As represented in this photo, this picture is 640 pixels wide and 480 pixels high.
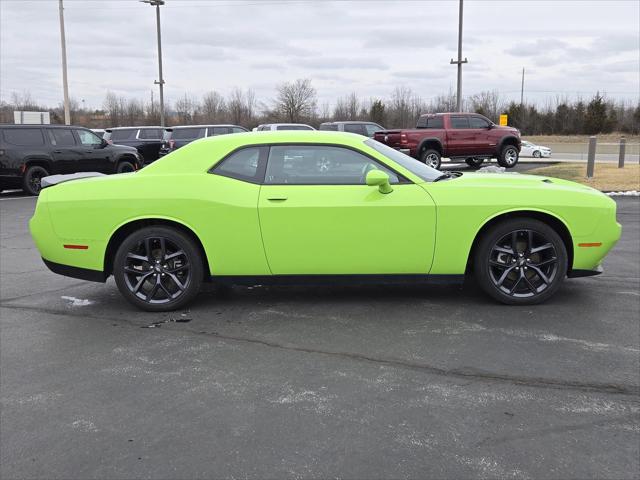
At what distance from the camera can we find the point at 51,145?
1603cm

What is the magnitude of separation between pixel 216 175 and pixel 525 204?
2.61 meters

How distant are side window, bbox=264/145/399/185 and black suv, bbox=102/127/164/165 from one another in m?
19.5

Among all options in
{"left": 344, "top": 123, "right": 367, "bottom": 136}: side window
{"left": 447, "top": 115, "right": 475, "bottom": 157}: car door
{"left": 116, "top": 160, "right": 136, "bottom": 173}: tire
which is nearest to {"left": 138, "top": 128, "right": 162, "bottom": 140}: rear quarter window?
{"left": 116, "top": 160, "right": 136, "bottom": 173}: tire

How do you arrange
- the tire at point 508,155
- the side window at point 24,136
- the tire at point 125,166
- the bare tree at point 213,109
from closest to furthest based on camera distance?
the side window at point 24,136, the tire at point 125,166, the tire at point 508,155, the bare tree at point 213,109

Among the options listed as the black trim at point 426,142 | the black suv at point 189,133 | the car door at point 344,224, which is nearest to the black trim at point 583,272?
the car door at point 344,224

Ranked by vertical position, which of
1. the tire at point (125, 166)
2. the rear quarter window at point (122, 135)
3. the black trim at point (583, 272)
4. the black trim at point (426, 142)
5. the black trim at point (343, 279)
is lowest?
the black trim at point (343, 279)

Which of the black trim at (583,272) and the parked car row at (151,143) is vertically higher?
the parked car row at (151,143)

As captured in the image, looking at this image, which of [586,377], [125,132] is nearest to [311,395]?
[586,377]

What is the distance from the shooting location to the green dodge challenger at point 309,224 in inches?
193

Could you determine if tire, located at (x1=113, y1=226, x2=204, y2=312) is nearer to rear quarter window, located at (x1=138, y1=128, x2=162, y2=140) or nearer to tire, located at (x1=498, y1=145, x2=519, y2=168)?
tire, located at (x1=498, y1=145, x2=519, y2=168)

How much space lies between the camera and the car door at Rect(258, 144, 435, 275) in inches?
191

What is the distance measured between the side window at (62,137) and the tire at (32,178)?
837 millimetres

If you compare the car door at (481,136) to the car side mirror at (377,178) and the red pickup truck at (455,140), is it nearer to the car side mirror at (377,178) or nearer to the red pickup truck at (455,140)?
the red pickup truck at (455,140)

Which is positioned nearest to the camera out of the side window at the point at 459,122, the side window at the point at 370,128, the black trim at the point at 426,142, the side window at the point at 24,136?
the side window at the point at 24,136
